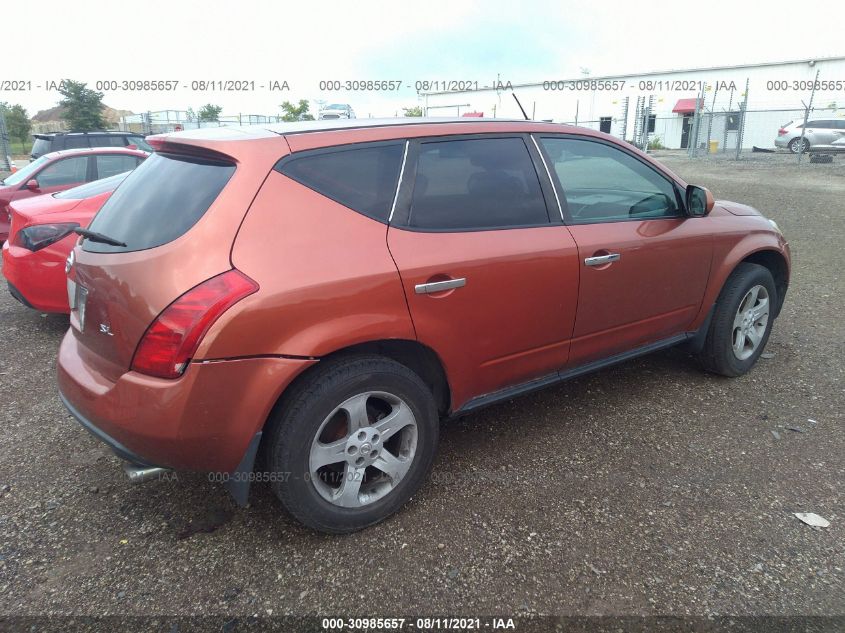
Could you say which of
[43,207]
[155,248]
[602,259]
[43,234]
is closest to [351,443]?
[155,248]

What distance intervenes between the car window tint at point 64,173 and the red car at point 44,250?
3453 millimetres

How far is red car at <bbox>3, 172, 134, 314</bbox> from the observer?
4.69 meters

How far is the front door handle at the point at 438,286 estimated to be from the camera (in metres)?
2.55

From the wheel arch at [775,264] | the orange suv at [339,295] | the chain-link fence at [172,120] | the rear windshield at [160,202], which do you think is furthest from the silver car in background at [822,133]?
the rear windshield at [160,202]

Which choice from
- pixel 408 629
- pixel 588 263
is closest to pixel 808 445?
pixel 588 263

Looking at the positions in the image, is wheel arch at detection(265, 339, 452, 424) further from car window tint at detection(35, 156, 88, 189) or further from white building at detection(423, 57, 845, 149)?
white building at detection(423, 57, 845, 149)

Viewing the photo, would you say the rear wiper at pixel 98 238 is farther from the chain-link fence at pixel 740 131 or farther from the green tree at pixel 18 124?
the green tree at pixel 18 124

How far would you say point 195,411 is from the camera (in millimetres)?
2154

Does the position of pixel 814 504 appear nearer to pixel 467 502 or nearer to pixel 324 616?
pixel 467 502

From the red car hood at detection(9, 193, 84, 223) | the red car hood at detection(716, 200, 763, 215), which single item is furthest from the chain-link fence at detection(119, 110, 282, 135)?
the red car hood at detection(716, 200, 763, 215)

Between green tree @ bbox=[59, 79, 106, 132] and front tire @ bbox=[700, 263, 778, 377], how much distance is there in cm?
3298

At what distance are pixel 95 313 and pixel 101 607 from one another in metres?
1.11

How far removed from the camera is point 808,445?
3.30 metres

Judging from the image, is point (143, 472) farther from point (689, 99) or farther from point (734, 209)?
point (689, 99)
